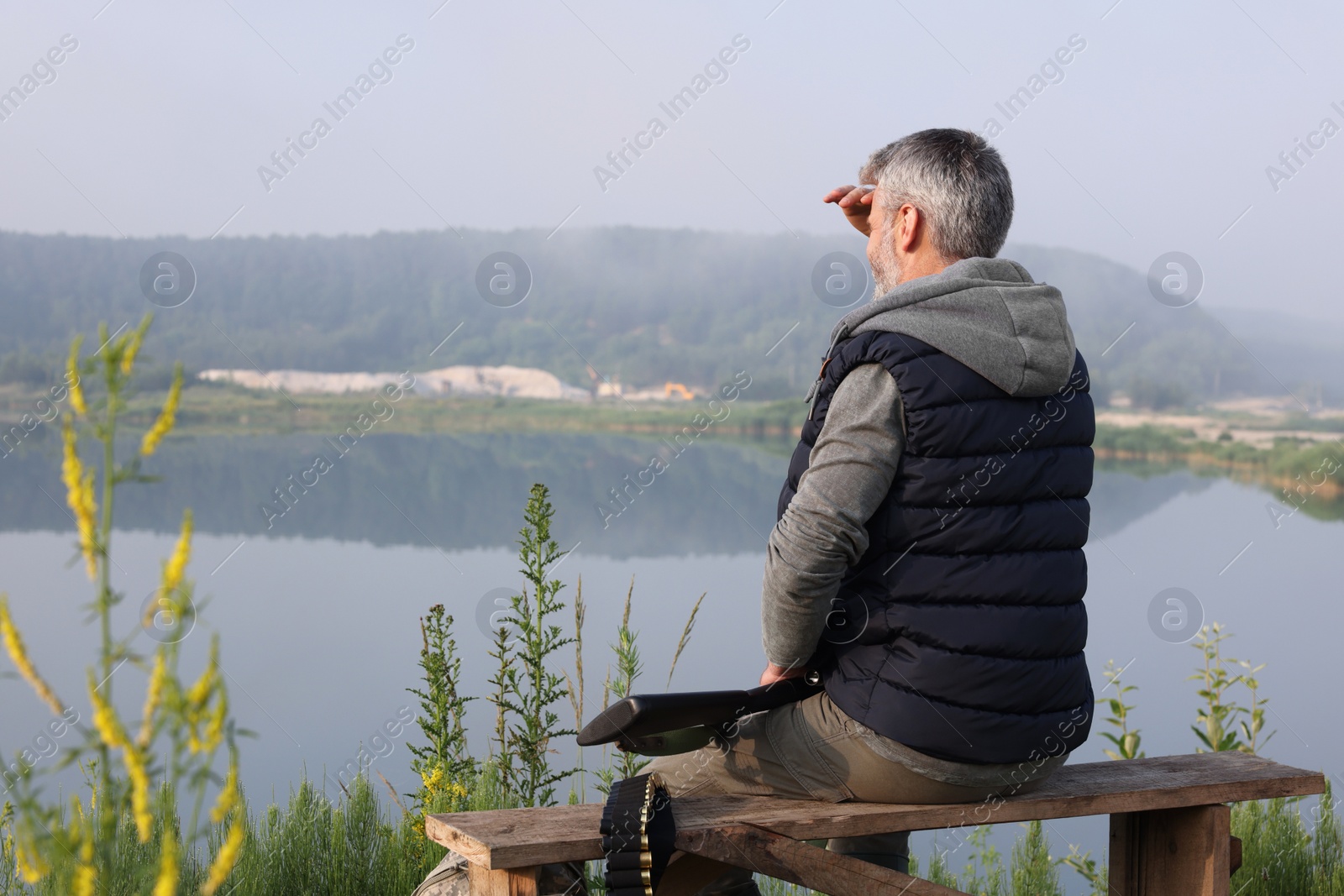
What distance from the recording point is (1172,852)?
221 cm

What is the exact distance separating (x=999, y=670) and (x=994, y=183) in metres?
0.90

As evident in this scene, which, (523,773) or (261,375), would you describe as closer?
(523,773)

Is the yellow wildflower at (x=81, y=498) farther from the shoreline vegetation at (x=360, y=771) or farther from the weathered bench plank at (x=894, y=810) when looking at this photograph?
the weathered bench plank at (x=894, y=810)

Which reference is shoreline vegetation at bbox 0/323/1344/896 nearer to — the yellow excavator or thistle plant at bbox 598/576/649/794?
thistle plant at bbox 598/576/649/794

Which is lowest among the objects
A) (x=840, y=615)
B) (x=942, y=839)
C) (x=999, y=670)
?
(x=942, y=839)

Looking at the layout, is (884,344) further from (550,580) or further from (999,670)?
(550,580)

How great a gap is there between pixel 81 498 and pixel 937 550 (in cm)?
135

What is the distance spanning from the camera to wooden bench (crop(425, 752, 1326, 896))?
1.65 m

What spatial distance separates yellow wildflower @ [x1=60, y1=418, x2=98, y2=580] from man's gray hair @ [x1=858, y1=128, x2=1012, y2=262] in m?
1.59

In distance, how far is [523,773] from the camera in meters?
2.89

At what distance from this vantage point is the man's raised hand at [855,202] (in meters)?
2.10

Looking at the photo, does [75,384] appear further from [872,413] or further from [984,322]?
[984,322]

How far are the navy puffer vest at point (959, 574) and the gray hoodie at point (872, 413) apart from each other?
0.10 ft

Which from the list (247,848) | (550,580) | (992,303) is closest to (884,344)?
(992,303)
